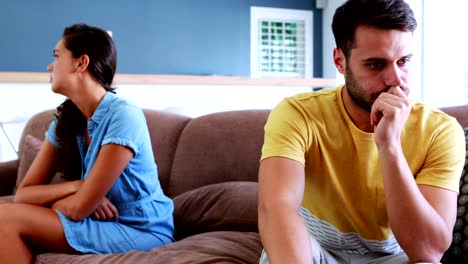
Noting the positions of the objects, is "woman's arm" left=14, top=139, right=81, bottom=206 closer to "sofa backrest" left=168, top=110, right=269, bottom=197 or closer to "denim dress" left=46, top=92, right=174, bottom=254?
"denim dress" left=46, top=92, right=174, bottom=254

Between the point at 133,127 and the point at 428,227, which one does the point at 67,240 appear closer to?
the point at 133,127

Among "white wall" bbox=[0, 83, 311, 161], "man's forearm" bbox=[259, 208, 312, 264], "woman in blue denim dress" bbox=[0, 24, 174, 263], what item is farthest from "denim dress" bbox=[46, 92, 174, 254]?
"white wall" bbox=[0, 83, 311, 161]

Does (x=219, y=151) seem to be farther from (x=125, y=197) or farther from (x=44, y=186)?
(x=44, y=186)

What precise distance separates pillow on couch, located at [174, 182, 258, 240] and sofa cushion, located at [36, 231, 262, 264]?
16cm

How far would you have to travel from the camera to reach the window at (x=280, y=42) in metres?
6.88

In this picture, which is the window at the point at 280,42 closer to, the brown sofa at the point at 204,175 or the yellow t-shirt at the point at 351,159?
the brown sofa at the point at 204,175

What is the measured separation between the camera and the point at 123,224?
177cm

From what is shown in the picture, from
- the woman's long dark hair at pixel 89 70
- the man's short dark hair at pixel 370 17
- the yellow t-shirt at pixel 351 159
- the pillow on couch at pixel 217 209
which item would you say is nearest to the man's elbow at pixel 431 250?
the yellow t-shirt at pixel 351 159

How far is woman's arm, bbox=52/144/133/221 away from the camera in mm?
1662

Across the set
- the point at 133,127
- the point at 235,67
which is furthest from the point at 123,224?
the point at 235,67

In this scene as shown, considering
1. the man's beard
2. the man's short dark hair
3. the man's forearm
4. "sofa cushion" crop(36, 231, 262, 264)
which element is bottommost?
"sofa cushion" crop(36, 231, 262, 264)

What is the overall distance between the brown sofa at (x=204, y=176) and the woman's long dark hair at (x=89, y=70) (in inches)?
14.8

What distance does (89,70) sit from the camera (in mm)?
1840

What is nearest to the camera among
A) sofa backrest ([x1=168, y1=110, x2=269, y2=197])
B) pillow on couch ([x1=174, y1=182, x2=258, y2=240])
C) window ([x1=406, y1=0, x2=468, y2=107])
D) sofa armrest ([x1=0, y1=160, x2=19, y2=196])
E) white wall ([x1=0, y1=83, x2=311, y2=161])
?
pillow on couch ([x1=174, y1=182, x2=258, y2=240])
